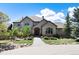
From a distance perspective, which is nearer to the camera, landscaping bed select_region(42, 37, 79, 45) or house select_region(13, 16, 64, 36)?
landscaping bed select_region(42, 37, 79, 45)

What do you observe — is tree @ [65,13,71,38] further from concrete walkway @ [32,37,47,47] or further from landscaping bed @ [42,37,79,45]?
concrete walkway @ [32,37,47,47]

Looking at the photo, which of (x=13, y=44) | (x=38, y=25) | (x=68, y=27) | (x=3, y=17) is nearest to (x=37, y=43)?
(x=13, y=44)

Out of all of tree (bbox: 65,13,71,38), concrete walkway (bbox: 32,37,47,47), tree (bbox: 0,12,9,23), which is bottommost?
concrete walkway (bbox: 32,37,47,47)

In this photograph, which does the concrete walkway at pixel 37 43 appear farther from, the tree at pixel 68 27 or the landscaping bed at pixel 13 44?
the tree at pixel 68 27

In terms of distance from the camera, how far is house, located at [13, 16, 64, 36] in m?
15.8

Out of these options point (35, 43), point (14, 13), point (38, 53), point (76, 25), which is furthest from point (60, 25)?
point (38, 53)

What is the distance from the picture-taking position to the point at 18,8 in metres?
12.5

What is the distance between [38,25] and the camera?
18812 millimetres

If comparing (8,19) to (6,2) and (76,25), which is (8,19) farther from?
(76,25)

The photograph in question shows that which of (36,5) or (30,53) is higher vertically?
(36,5)

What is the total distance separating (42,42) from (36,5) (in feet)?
9.17

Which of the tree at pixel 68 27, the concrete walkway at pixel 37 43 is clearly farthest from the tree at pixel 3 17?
the tree at pixel 68 27

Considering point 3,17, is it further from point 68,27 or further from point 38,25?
point 38,25

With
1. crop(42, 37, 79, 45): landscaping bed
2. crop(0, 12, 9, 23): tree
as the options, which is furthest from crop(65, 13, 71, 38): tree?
crop(0, 12, 9, 23): tree
